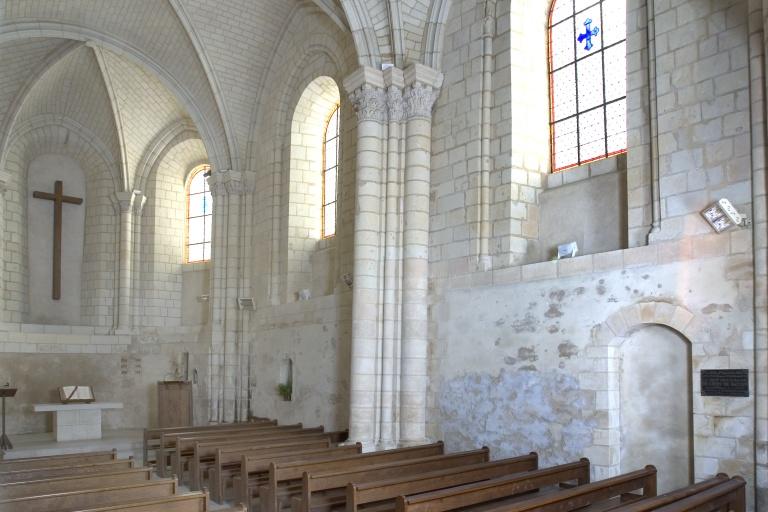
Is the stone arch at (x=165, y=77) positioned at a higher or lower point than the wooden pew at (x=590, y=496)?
higher

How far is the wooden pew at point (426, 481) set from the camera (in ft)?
22.4

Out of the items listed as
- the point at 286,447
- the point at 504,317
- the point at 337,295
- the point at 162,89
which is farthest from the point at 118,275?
the point at 504,317

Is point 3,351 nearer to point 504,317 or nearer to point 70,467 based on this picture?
point 70,467

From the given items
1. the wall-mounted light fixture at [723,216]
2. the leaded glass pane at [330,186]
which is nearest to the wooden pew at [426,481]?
the wall-mounted light fixture at [723,216]

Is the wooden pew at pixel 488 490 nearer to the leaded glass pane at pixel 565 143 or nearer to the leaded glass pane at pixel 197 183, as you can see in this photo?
the leaded glass pane at pixel 565 143

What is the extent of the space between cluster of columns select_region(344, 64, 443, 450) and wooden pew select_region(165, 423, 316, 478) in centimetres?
151

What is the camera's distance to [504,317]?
10211mm

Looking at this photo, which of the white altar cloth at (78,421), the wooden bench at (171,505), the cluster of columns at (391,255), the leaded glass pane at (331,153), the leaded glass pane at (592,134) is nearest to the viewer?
the wooden bench at (171,505)

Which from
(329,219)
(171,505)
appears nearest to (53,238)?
(329,219)

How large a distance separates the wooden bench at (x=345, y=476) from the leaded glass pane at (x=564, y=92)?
510 centimetres

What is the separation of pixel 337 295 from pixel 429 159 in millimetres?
3096

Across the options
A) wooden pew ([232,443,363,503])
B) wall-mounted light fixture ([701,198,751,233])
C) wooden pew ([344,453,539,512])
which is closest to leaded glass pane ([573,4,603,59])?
wall-mounted light fixture ([701,198,751,233])

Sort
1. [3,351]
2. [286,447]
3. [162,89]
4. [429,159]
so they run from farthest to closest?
[162,89]
[3,351]
[429,159]
[286,447]

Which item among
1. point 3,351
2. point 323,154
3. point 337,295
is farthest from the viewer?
point 3,351
